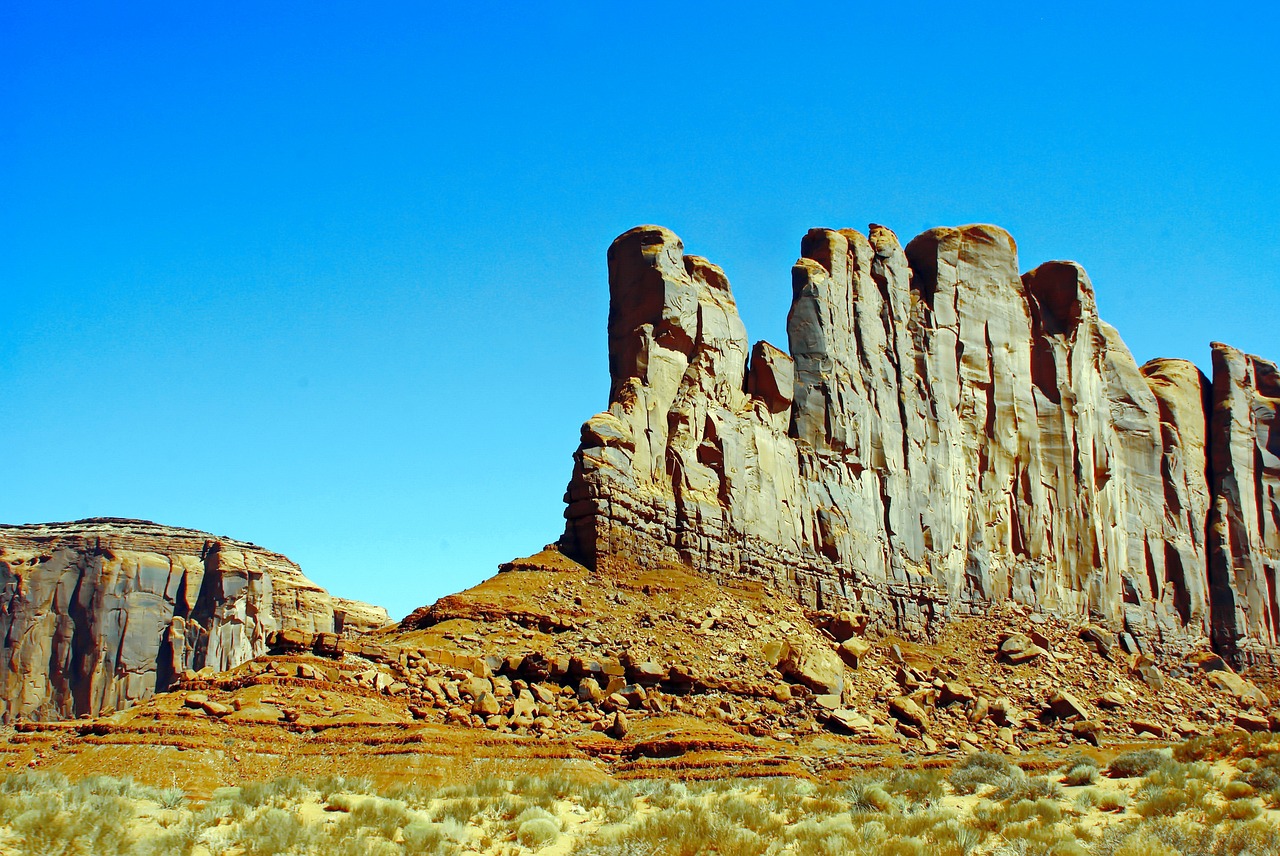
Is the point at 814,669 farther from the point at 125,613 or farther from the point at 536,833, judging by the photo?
the point at 125,613

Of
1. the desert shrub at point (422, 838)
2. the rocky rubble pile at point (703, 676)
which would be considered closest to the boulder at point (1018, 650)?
the rocky rubble pile at point (703, 676)

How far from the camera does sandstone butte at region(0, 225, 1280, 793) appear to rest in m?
33.0

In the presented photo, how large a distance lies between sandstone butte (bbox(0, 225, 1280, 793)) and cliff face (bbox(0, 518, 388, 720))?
204 millimetres

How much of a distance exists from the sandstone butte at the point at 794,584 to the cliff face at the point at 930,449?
151 millimetres

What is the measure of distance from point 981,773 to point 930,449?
36215mm

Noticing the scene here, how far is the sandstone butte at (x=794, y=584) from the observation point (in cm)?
3303

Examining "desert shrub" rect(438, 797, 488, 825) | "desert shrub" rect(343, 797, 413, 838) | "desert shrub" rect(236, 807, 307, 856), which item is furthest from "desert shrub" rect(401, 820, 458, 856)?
"desert shrub" rect(236, 807, 307, 856)

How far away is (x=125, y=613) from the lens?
286 ft

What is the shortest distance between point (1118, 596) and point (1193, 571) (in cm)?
665

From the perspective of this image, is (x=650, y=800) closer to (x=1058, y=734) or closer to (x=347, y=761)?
(x=347, y=761)

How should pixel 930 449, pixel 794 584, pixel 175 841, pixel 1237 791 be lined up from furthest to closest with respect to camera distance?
pixel 930 449, pixel 794 584, pixel 1237 791, pixel 175 841

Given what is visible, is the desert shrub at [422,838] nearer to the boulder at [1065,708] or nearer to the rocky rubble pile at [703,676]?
the rocky rubble pile at [703,676]

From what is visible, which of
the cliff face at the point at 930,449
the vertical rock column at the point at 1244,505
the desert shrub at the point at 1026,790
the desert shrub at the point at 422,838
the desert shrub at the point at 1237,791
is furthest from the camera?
the vertical rock column at the point at 1244,505

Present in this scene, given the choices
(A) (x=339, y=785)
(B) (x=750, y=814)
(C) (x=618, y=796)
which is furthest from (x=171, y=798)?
(B) (x=750, y=814)
